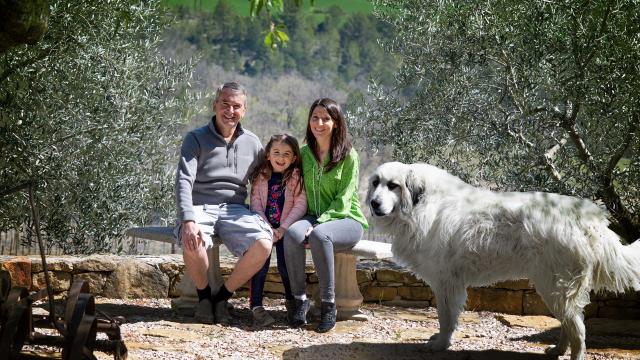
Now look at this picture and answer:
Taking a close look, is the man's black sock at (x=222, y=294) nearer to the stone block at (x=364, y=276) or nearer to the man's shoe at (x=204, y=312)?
the man's shoe at (x=204, y=312)

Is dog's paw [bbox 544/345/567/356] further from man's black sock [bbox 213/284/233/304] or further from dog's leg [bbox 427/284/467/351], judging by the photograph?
man's black sock [bbox 213/284/233/304]

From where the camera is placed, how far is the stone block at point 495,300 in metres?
6.46

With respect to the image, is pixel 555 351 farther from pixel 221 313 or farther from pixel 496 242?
pixel 221 313

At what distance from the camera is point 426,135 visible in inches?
331

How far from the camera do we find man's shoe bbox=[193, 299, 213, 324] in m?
5.66

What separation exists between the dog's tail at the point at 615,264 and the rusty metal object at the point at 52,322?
2.73 metres

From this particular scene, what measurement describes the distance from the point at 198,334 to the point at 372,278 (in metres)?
1.83

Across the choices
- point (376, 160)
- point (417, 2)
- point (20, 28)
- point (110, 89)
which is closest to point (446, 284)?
point (20, 28)

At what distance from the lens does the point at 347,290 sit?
595cm

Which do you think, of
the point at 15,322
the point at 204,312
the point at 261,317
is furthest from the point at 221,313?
the point at 15,322

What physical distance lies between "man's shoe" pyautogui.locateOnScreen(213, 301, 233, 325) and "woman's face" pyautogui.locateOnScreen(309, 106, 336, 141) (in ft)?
4.62

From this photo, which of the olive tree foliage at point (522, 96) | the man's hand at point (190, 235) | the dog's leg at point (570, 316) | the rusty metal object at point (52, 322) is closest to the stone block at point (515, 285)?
the olive tree foliage at point (522, 96)

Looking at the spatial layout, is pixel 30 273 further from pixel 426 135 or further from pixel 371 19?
pixel 371 19

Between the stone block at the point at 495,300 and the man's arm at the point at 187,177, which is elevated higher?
the man's arm at the point at 187,177
